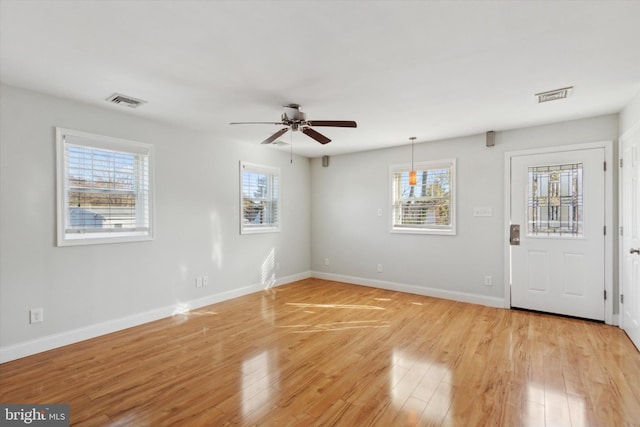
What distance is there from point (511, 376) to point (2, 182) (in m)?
4.76

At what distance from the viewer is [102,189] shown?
355 cm

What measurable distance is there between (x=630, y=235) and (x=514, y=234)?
1.19m

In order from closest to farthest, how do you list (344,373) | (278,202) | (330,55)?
(330,55)
(344,373)
(278,202)

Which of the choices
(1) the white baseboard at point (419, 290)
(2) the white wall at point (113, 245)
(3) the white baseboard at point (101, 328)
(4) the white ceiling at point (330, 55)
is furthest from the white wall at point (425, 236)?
(3) the white baseboard at point (101, 328)

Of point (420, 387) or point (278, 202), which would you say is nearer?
point (420, 387)

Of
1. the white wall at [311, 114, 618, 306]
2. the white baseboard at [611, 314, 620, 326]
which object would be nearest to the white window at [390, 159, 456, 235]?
the white wall at [311, 114, 618, 306]

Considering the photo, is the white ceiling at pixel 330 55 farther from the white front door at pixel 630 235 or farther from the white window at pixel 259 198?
the white window at pixel 259 198

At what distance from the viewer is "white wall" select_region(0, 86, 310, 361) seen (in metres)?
2.92

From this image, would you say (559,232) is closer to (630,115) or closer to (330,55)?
(630,115)

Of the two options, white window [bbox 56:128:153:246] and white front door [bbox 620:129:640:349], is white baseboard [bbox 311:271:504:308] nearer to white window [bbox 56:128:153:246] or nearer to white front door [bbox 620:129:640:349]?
white front door [bbox 620:129:640:349]

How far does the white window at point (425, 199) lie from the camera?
4914 mm

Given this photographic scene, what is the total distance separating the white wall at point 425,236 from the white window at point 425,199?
4.6 inches

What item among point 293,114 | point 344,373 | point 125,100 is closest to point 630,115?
point 293,114

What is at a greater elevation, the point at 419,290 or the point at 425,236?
Result: the point at 425,236
